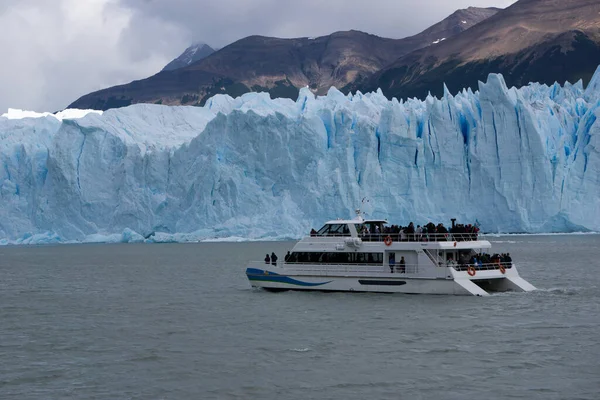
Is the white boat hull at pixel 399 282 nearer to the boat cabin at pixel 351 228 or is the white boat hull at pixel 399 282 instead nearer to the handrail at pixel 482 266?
the handrail at pixel 482 266

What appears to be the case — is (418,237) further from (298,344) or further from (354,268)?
(298,344)

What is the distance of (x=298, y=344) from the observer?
18.6 meters

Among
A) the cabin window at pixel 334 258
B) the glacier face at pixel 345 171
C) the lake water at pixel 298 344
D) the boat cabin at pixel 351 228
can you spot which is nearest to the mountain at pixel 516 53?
the glacier face at pixel 345 171

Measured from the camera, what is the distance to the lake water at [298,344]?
14531mm

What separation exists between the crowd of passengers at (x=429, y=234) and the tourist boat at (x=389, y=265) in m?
0.03

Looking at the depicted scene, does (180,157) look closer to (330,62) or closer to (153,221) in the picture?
(153,221)

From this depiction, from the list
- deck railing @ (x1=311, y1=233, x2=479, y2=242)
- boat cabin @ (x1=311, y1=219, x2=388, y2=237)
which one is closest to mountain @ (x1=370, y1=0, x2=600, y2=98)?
boat cabin @ (x1=311, y1=219, x2=388, y2=237)

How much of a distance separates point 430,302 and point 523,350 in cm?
704

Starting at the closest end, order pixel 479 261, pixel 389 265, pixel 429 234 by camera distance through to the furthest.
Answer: pixel 479 261 < pixel 429 234 < pixel 389 265

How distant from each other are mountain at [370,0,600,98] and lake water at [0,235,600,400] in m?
89.2

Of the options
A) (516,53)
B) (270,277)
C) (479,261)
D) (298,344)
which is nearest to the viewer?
(298,344)

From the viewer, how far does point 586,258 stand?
43.9m

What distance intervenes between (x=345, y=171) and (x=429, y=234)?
1400 inches

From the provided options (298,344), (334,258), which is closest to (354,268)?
(334,258)
